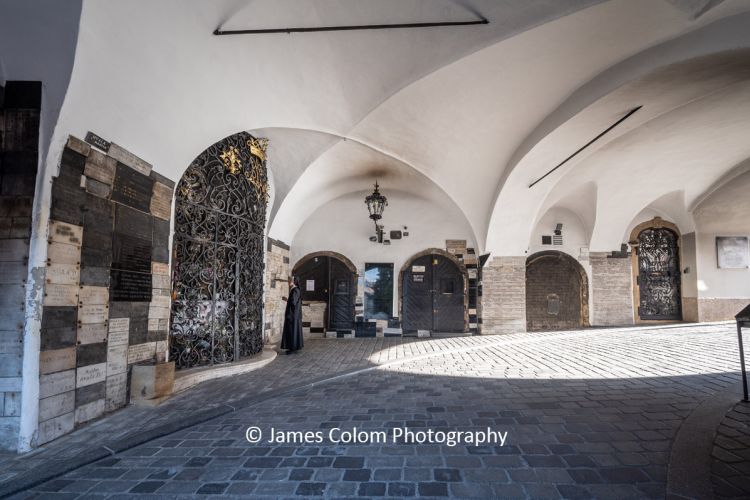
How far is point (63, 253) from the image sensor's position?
3195mm

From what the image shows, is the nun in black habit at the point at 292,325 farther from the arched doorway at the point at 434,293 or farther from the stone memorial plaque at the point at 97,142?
the stone memorial plaque at the point at 97,142

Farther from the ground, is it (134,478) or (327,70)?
(327,70)

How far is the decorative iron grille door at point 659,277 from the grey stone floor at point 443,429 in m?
6.23

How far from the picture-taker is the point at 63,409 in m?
3.16

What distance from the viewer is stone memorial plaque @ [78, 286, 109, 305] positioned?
338 centimetres

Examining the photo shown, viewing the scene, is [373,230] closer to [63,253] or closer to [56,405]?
[63,253]

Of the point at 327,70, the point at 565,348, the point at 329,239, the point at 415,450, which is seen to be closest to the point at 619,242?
the point at 565,348

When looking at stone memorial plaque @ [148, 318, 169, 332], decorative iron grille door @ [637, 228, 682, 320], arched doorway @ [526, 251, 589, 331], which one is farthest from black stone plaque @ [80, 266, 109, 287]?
decorative iron grille door @ [637, 228, 682, 320]

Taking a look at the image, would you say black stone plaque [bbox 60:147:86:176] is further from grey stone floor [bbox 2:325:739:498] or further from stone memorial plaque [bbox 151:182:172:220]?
grey stone floor [bbox 2:325:739:498]

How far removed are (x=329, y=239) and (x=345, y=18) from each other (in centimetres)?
669

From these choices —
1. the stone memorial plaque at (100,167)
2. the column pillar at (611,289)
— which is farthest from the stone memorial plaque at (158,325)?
the column pillar at (611,289)

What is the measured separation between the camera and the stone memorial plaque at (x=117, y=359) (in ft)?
12.1

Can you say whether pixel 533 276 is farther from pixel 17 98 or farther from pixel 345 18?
pixel 17 98

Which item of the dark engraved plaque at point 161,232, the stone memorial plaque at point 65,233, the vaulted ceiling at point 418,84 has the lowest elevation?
the stone memorial plaque at point 65,233
